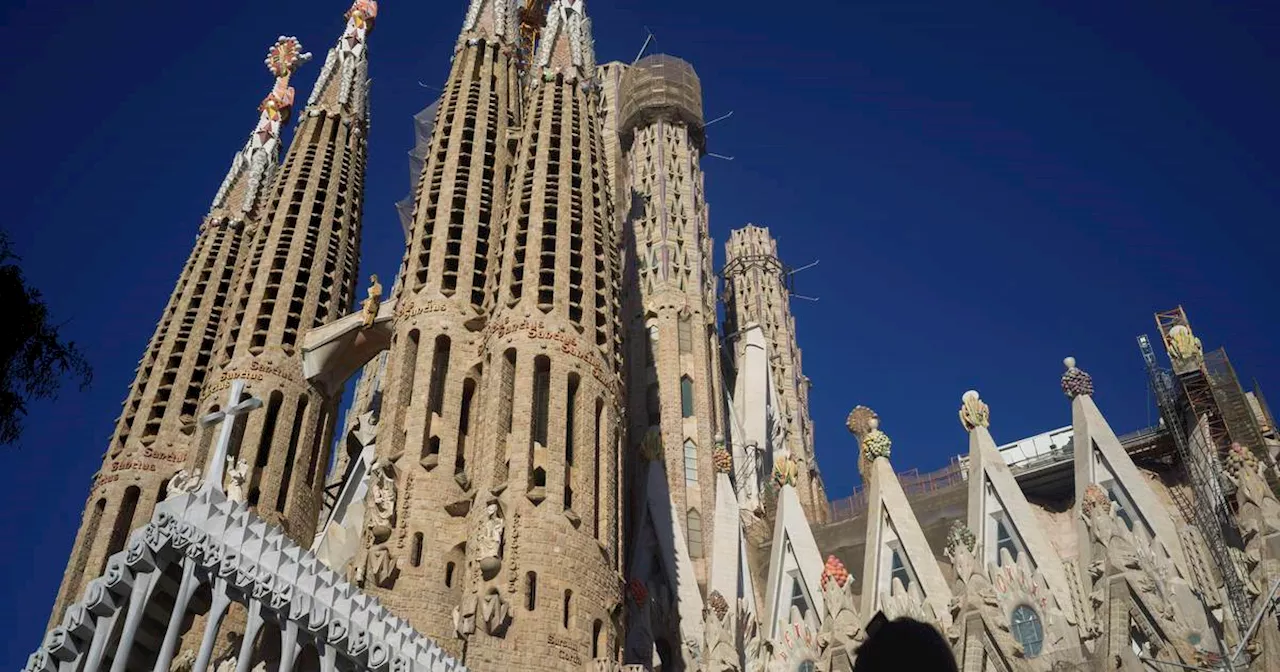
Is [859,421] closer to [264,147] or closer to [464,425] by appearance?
[464,425]

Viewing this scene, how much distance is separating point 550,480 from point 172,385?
44.9 feet

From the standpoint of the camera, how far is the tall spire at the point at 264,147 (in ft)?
124

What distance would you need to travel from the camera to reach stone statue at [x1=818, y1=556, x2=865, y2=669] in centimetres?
2450

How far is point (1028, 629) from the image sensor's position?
24781 mm

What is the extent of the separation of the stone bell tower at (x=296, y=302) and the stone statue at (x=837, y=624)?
1171cm

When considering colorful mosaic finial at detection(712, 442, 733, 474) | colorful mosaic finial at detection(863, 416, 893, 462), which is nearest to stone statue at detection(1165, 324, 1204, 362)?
colorful mosaic finial at detection(863, 416, 893, 462)

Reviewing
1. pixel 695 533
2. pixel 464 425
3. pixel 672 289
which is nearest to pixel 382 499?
pixel 464 425

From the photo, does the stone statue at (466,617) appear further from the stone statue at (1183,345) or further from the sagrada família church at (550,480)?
the stone statue at (1183,345)

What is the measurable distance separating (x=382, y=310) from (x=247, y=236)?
27.4 feet

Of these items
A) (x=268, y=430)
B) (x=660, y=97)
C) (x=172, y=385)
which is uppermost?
(x=660, y=97)

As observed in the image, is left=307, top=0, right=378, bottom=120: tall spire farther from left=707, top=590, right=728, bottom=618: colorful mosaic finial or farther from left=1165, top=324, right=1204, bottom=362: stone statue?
left=1165, top=324, right=1204, bottom=362: stone statue

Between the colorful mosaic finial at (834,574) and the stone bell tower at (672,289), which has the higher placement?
the stone bell tower at (672,289)

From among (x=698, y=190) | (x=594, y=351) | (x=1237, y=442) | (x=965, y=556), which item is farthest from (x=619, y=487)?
(x=698, y=190)

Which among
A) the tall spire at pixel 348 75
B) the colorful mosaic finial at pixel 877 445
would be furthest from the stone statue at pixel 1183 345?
the tall spire at pixel 348 75
